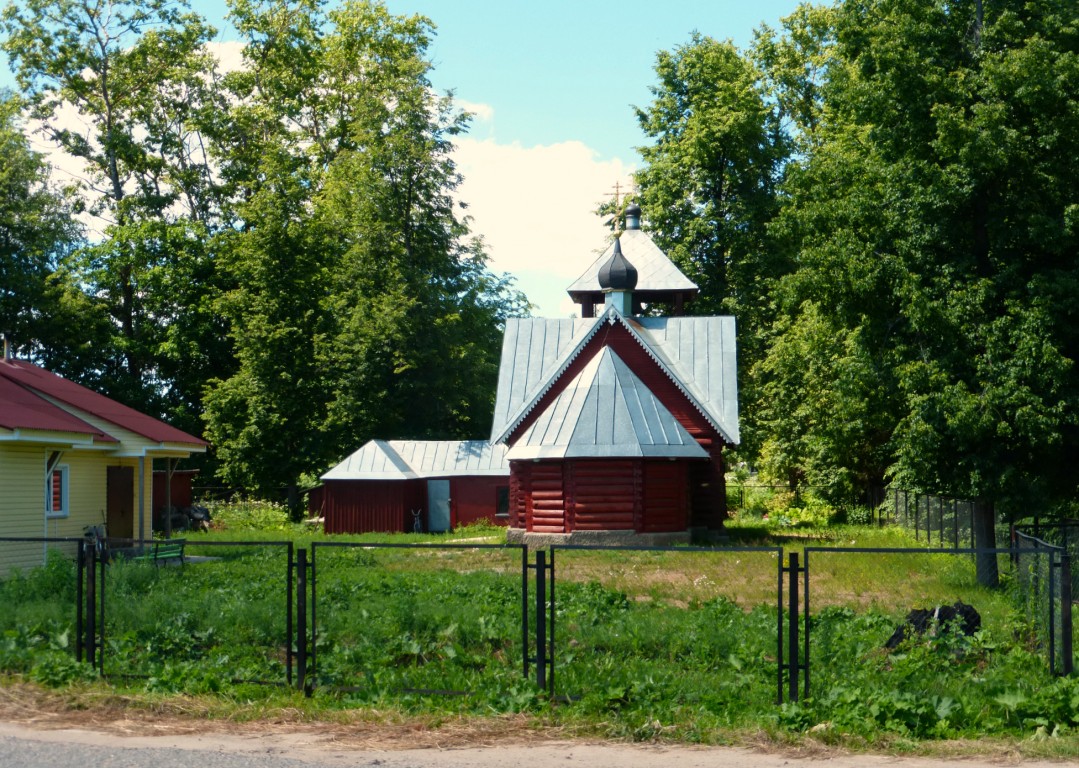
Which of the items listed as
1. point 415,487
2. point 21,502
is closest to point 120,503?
point 21,502

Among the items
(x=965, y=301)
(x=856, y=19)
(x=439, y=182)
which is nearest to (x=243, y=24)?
(x=439, y=182)

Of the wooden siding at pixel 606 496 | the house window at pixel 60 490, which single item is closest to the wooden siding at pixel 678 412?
the wooden siding at pixel 606 496

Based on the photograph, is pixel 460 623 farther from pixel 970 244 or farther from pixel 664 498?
pixel 664 498

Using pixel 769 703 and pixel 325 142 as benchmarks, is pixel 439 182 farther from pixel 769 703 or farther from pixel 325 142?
pixel 769 703

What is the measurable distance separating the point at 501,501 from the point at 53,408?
1681 cm

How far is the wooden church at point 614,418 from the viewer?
2938cm

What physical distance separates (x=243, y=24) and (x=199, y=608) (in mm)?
44619

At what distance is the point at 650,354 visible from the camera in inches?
1346

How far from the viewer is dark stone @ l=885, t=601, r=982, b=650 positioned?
12.1 m

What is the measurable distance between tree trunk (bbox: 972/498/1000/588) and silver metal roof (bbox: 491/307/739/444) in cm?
1090

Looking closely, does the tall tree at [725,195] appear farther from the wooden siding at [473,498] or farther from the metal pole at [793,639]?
the metal pole at [793,639]

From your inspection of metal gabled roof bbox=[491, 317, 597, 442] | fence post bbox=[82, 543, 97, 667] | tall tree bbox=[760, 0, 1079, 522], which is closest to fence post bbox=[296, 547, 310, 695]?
fence post bbox=[82, 543, 97, 667]

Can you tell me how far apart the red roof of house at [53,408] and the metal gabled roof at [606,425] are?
365 inches

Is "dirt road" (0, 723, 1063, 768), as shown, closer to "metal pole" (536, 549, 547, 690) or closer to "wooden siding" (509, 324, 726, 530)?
"metal pole" (536, 549, 547, 690)
